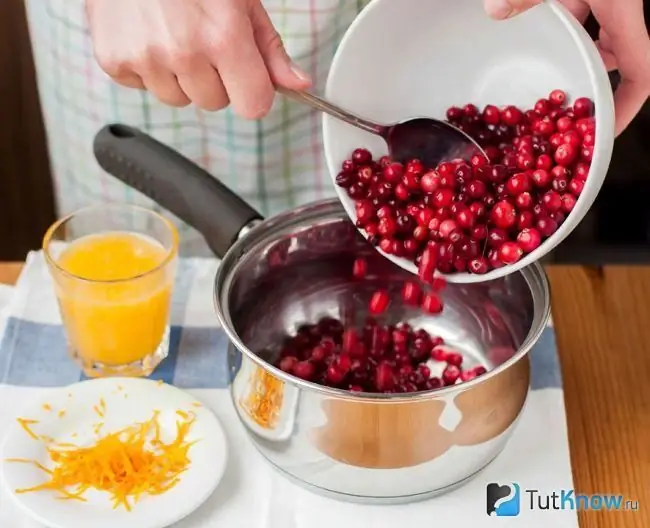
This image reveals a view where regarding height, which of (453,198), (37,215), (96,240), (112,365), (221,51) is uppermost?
(221,51)

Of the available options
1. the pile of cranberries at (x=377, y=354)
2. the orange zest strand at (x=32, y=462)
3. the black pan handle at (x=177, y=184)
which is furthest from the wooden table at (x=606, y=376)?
the orange zest strand at (x=32, y=462)

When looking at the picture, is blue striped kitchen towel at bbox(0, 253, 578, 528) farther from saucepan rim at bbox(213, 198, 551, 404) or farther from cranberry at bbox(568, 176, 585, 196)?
cranberry at bbox(568, 176, 585, 196)

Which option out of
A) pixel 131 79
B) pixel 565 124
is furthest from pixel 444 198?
pixel 131 79

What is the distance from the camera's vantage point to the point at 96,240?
1.17 metres

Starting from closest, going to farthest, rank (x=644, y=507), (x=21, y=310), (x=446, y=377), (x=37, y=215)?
1. (x=644, y=507)
2. (x=446, y=377)
3. (x=21, y=310)
4. (x=37, y=215)

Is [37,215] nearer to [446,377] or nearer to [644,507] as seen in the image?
[446,377]

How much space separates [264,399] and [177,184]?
1.04 feet

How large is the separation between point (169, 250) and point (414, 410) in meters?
0.42

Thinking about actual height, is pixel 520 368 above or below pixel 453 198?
below

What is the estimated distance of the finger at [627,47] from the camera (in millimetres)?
1006

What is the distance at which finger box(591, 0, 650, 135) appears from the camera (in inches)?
39.6

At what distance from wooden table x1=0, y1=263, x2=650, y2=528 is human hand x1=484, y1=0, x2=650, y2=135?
0.25m

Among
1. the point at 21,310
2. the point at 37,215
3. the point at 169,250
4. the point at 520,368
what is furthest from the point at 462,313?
the point at 37,215

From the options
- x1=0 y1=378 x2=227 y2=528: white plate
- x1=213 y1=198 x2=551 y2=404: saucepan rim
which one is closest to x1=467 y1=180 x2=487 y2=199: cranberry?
x1=213 y1=198 x2=551 y2=404: saucepan rim
